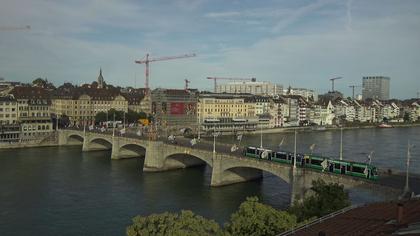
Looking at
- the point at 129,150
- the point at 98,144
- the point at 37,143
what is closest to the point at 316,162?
the point at 129,150

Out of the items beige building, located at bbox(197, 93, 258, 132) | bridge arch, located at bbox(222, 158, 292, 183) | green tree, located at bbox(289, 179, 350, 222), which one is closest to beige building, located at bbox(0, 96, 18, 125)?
beige building, located at bbox(197, 93, 258, 132)

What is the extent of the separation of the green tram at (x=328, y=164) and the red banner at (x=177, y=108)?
249 feet

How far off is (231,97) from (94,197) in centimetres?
10386

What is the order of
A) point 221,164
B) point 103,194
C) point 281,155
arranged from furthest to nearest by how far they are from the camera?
point 221,164, point 103,194, point 281,155

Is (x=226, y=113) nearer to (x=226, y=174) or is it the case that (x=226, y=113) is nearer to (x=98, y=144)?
(x=98, y=144)

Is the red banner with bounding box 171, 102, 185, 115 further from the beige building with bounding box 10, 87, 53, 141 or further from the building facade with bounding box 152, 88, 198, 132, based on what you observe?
the beige building with bounding box 10, 87, 53, 141

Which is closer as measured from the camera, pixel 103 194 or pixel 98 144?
pixel 103 194

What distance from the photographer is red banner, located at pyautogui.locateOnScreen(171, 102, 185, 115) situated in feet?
401

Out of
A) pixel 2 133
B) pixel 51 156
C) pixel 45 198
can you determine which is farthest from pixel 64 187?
pixel 2 133

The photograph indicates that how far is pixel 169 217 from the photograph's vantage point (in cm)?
1980

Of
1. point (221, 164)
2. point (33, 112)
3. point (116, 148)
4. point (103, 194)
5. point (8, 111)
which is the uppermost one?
point (8, 111)

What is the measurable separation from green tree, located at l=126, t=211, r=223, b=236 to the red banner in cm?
10235

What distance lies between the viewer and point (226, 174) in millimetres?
49656

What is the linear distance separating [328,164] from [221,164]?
41.3 feet
